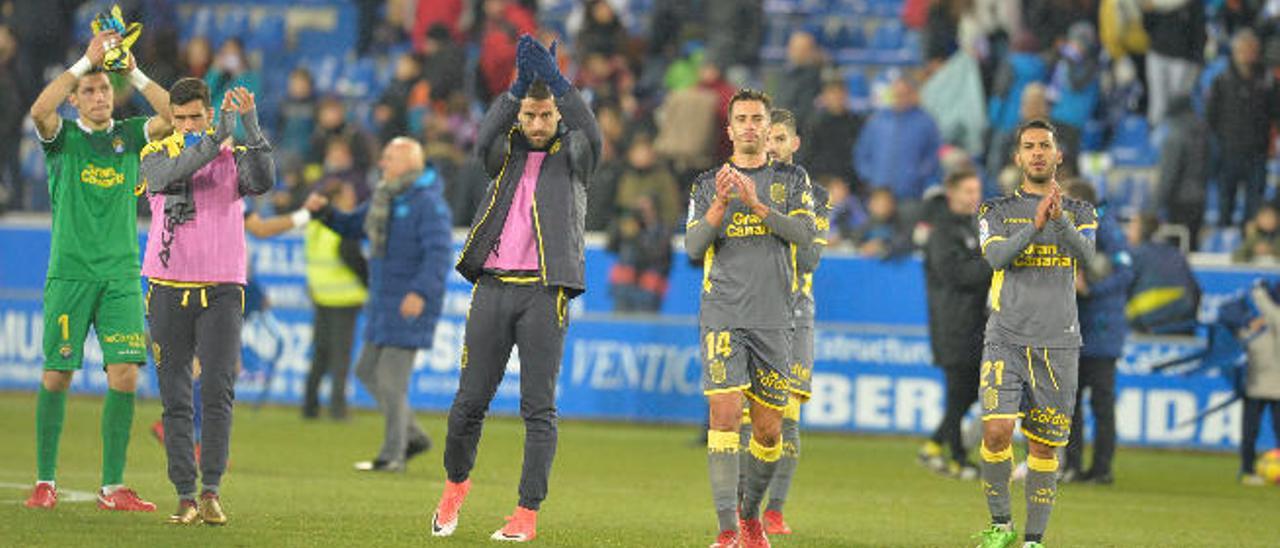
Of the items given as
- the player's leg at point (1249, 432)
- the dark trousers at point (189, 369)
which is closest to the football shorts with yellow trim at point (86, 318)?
the dark trousers at point (189, 369)

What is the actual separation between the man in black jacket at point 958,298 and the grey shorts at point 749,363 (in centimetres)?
569

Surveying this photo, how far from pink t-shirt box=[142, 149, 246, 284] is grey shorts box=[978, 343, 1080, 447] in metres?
3.81

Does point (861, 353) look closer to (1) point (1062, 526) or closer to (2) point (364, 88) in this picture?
(1) point (1062, 526)

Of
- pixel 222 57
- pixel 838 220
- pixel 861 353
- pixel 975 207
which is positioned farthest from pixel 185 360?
pixel 222 57

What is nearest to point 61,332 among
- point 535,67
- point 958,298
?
point 535,67

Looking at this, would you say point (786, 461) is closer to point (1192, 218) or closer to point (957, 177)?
point (957, 177)

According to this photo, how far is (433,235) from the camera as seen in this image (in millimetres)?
15359

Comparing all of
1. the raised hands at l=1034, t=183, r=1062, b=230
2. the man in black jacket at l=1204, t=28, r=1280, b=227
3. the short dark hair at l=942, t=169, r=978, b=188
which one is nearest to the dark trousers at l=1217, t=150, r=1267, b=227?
the man in black jacket at l=1204, t=28, r=1280, b=227

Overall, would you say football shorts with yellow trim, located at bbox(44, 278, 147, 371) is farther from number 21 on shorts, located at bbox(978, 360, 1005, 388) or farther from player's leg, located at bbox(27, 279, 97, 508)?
number 21 on shorts, located at bbox(978, 360, 1005, 388)

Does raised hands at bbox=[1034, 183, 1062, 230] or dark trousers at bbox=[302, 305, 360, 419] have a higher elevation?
raised hands at bbox=[1034, 183, 1062, 230]

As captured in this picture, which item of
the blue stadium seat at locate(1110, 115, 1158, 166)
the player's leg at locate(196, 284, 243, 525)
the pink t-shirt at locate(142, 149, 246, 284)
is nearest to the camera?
the player's leg at locate(196, 284, 243, 525)

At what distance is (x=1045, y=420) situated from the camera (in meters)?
10.7

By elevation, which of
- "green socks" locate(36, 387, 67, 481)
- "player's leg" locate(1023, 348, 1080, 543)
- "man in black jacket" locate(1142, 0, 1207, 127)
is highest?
"man in black jacket" locate(1142, 0, 1207, 127)

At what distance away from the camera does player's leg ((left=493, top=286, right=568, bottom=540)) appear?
414 inches
